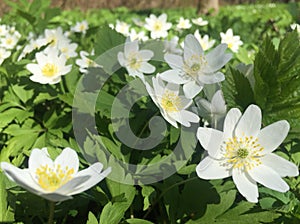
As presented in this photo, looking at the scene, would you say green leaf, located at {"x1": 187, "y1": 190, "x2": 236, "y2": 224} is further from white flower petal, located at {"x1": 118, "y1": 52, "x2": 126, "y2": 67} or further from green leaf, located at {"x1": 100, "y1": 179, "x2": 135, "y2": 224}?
white flower petal, located at {"x1": 118, "y1": 52, "x2": 126, "y2": 67}

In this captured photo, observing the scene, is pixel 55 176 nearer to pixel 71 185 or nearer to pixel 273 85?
pixel 71 185

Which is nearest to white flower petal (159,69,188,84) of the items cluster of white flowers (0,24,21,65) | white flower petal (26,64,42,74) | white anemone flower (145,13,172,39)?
white flower petal (26,64,42,74)

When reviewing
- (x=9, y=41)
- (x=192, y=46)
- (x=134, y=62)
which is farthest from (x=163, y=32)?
(x=192, y=46)

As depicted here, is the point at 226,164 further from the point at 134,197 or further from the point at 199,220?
the point at 134,197

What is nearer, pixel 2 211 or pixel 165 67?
pixel 2 211

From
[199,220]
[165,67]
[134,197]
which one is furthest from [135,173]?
[165,67]
